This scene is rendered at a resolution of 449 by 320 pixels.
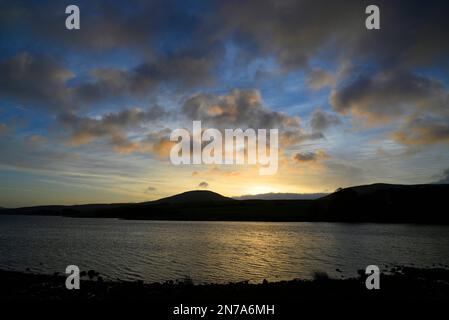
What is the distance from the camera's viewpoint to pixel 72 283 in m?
30.8

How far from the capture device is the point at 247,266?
42.9 m

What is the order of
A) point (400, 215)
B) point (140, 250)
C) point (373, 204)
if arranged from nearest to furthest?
point (140, 250), point (400, 215), point (373, 204)

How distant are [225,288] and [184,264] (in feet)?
63.7
